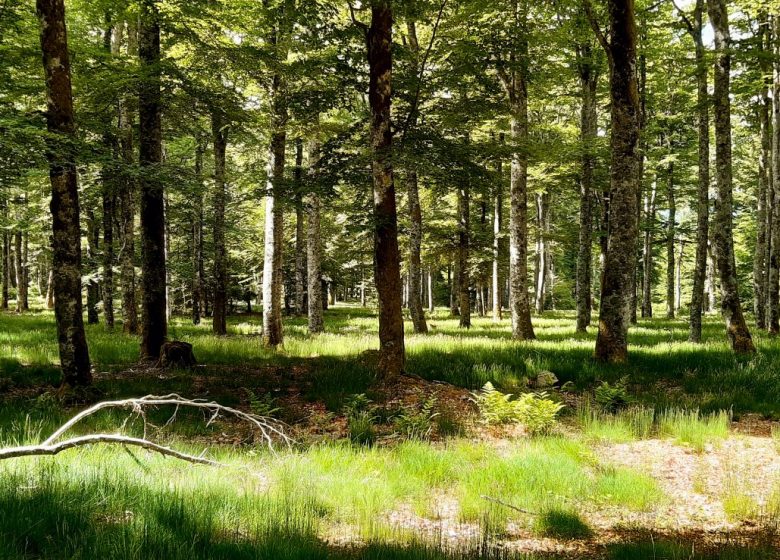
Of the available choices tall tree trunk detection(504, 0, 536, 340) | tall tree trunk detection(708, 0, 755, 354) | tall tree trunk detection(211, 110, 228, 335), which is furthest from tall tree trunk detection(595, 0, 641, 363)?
tall tree trunk detection(211, 110, 228, 335)

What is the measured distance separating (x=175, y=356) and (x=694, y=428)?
8.91 meters

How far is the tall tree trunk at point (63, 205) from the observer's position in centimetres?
652

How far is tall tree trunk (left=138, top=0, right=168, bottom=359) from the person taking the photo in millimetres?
9734

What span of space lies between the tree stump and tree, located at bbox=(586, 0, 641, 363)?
8.40m

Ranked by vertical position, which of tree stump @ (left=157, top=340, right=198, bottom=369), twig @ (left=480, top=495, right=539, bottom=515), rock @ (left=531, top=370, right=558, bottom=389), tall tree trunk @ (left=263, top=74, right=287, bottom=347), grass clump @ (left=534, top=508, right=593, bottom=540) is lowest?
grass clump @ (left=534, top=508, right=593, bottom=540)

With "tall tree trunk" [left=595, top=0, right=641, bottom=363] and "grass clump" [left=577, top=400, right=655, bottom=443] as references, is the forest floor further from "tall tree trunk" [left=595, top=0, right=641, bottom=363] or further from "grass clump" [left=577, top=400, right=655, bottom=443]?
"tall tree trunk" [left=595, top=0, right=641, bottom=363]

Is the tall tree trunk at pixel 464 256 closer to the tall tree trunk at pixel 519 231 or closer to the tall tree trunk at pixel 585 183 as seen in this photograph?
the tall tree trunk at pixel 585 183

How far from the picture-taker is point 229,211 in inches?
1042

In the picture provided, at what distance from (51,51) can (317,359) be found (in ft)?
23.8

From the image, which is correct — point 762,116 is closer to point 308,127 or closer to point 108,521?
point 308,127

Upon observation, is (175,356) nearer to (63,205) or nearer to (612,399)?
(63,205)

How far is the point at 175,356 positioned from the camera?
378 inches

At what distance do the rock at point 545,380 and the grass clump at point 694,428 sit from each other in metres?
2.44

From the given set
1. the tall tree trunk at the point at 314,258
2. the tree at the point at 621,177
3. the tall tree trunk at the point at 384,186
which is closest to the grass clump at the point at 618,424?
the tree at the point at 621,177
